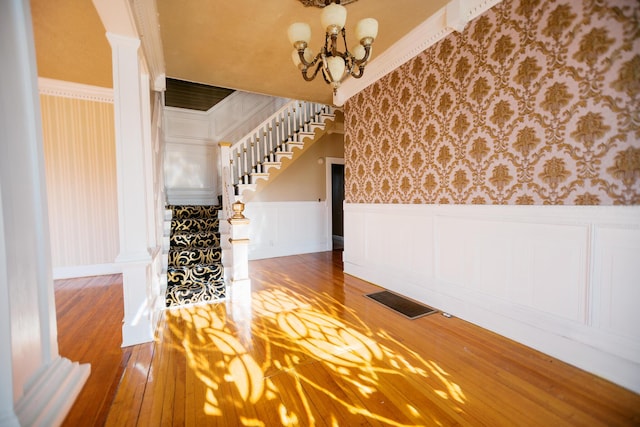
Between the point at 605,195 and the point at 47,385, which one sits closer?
the point at 47,385

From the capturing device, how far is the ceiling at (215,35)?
7.97 ft

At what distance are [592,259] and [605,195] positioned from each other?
0.42m

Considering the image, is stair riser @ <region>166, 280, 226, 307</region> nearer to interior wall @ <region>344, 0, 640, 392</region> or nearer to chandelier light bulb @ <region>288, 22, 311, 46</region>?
interior wall @ <region>344, 0, 640, 392</region>

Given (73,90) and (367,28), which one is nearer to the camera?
(367,28)

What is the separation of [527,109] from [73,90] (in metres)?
5.57

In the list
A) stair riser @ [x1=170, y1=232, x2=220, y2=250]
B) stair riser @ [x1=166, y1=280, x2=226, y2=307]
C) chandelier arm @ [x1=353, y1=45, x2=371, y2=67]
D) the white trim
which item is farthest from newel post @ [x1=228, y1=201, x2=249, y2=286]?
chandelier arm @ [x1=353, y1=45, x2=371, y2=67]

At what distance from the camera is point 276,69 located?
3.60 m

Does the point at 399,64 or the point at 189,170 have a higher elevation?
the point at 399,64

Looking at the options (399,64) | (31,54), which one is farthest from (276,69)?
(31,54)

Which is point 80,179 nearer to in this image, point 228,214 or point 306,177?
point 228,214

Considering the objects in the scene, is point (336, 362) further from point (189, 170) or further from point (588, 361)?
point (189, 170)

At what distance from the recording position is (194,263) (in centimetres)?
341

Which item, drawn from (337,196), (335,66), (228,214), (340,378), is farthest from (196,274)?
(337,196)

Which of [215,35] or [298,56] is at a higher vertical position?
[215,35]
